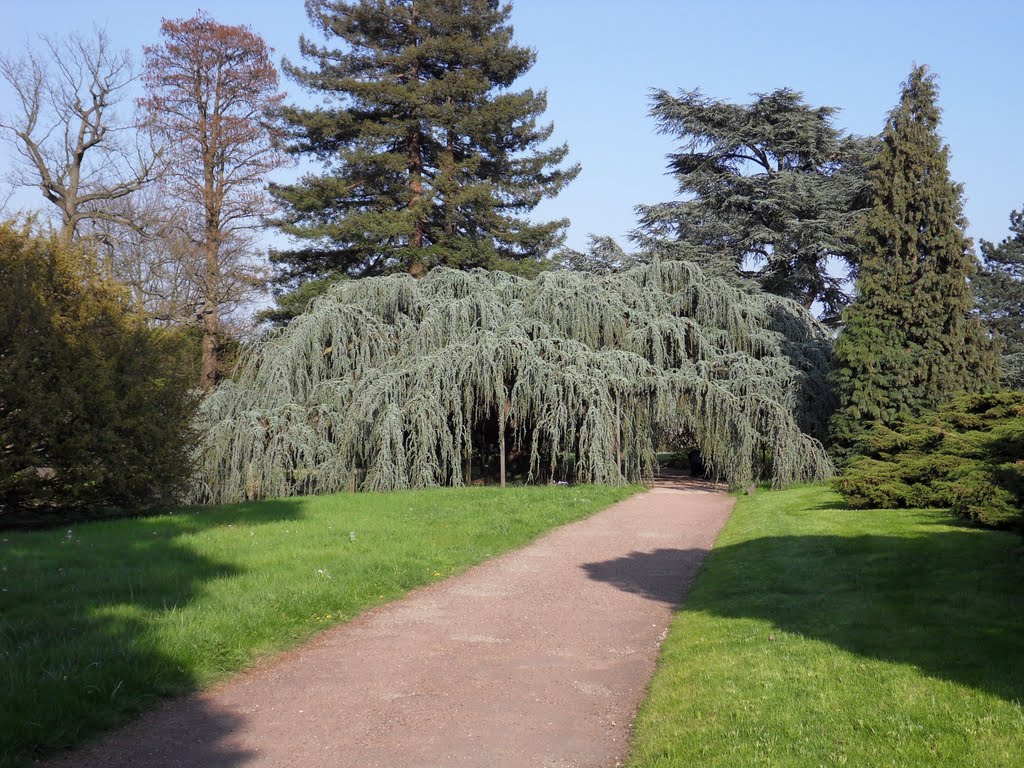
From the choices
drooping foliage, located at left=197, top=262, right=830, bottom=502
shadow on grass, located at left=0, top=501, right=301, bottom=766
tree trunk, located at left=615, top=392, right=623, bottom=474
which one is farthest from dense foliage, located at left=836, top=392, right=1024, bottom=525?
shadow on grass, located at left=0, top=501, right=301, bottom=766

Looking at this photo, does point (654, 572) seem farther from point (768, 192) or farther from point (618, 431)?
point (768, 192)

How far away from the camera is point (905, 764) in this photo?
11.6ft

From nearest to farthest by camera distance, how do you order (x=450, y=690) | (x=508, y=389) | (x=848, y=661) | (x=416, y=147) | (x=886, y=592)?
(x=450, y=690), (x=848, y=661), (x=886, y=592), (x=508, y=389), (x=416, y=147)

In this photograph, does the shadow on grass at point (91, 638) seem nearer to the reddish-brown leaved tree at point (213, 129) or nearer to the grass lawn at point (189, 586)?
the grass lawn at point (189, 586)

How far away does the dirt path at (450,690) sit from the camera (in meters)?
3.92

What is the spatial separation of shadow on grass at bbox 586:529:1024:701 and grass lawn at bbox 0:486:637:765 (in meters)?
2.53

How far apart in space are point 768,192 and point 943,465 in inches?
670

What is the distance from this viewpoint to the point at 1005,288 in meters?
35.1

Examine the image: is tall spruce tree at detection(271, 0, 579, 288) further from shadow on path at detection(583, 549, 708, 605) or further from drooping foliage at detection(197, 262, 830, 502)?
shadow on path at detection(583, 549, 708, 605)

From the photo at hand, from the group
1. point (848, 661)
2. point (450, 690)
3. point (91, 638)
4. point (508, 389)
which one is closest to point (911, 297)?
point (508, 389)

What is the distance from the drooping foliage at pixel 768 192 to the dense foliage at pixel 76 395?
17554mm

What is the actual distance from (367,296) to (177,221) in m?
12.3

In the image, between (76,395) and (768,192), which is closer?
(76,395)

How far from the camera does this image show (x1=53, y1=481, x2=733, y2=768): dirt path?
392cm
